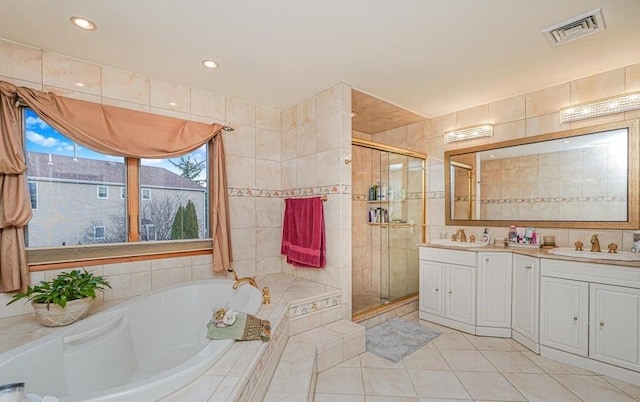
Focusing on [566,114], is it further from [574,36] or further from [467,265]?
[467,265]

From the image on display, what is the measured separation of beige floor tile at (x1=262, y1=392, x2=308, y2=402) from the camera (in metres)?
1.46

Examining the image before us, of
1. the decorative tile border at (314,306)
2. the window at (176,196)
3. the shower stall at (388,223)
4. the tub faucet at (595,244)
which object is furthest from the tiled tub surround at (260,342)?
the tub faucet at (595,244)

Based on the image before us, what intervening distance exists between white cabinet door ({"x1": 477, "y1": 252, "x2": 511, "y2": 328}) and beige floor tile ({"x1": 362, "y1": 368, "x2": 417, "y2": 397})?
43.5 inches

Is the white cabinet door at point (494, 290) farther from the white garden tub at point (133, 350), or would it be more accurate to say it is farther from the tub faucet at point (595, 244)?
the white garden tub at point (133, 350)

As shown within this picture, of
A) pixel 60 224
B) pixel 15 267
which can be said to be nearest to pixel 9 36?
pixel 60 224

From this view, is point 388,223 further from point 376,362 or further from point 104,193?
point 104,193

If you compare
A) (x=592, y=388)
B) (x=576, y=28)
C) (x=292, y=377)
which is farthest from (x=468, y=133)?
(x=292, y=377)

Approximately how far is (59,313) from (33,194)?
933 millimetres

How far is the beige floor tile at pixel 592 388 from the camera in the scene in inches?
71.3

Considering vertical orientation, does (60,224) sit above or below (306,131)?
below

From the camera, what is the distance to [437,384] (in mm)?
1988

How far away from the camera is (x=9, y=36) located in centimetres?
194

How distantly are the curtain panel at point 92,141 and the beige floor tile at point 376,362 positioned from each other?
1.48 m

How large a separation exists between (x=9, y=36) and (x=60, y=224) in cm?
130
